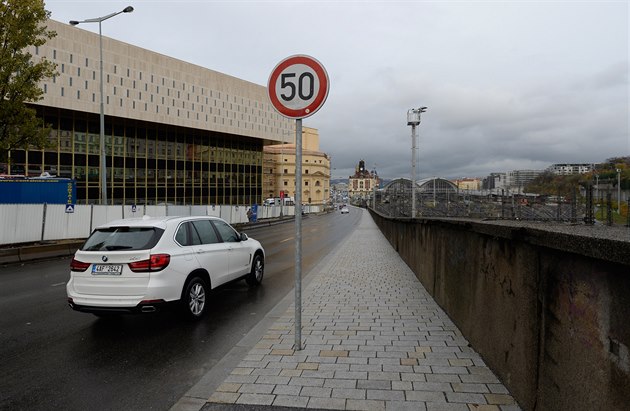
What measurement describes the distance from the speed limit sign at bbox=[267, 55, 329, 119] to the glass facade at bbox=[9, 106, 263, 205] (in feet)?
127

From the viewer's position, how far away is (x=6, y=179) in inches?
858

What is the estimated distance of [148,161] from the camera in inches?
2099

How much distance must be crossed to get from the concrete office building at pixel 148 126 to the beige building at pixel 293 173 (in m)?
52.0

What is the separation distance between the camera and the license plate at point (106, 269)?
565cm

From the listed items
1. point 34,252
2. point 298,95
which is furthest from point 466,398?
point 34,252

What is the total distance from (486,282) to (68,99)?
46153 millimetres

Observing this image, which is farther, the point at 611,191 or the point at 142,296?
the point at 611,191

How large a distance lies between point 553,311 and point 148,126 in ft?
182

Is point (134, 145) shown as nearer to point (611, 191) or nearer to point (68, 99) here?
point (68, 99)

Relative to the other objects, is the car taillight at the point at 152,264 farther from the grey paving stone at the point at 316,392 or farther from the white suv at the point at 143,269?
the grey paving stone at the point at 316,392

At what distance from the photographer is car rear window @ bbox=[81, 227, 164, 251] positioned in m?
5.86

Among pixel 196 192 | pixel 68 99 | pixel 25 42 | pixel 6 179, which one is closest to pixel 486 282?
pixel 25 42

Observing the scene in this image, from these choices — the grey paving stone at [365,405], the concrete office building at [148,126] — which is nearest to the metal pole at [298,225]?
the grey paving stone at [365,405]

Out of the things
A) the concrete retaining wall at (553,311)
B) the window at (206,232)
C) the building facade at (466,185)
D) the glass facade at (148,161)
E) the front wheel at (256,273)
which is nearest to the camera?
the concrete retaining wall at (553,311)
